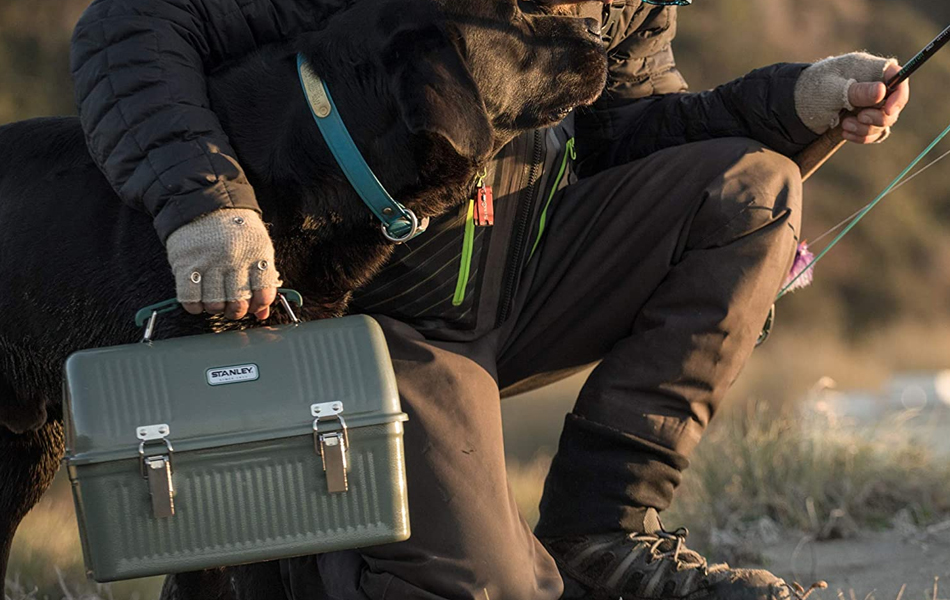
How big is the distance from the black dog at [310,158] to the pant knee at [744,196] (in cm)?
45

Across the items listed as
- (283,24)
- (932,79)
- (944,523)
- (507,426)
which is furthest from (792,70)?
(932,79)

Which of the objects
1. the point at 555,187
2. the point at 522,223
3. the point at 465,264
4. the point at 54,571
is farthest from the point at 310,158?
the point at 54,571

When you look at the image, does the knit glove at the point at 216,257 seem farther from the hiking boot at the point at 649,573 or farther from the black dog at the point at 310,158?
the hiking boot at the point at 649,573

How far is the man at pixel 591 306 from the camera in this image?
2.21m

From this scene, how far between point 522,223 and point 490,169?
0.16 metres

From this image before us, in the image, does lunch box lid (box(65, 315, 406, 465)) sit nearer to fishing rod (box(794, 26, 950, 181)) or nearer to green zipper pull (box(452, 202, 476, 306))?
green zipper pull (box(452, 202, 476, 306))

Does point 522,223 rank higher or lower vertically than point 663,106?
lower

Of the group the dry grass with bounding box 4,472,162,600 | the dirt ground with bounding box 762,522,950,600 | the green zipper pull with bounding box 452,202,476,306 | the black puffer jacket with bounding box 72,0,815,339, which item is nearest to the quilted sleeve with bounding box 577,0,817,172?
the black puffer jacket with bounding box 72,0,815,339

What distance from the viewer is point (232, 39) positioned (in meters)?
2.12

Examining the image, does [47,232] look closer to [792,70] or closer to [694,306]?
[694,306]

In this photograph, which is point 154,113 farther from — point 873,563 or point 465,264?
point 873,563

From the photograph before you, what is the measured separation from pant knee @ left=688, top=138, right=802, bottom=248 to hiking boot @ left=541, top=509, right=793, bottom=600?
2.07 feet

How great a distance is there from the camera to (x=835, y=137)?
8.31ft

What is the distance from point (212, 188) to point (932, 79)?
75.3ft
